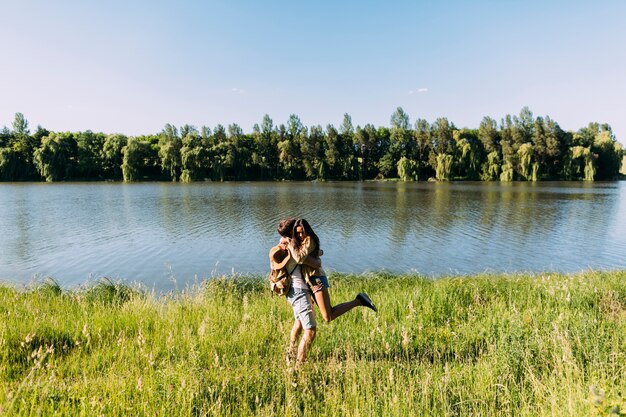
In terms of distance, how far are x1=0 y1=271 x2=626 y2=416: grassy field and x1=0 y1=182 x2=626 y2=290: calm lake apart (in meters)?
5.07

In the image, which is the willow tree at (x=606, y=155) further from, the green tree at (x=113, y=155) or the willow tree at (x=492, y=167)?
the green tree at (x=113, y=155)

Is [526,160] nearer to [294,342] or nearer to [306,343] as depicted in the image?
[294,342]

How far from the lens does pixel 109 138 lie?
92.2 m

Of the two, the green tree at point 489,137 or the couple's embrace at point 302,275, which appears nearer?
the couple's embrace at point 302,275

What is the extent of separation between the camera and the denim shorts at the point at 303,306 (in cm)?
505

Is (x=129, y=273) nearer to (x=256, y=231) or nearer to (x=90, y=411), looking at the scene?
(x=256, y=231)

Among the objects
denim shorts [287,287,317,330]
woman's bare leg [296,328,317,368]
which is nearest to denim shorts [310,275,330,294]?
denim shorts [287,287,317,330]

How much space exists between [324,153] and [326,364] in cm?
10427

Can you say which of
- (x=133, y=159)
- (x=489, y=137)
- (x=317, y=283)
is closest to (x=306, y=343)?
(x=317, y=283)

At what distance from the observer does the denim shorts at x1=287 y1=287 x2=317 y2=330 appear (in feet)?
16.6

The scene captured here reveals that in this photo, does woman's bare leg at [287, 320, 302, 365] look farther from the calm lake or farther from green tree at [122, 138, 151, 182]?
green tree at [122, 138, 151, 182]

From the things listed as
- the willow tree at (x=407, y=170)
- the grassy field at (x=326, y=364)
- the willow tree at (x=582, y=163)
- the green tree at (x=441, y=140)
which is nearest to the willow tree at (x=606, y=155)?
the willow tree at (x=582, y=163)

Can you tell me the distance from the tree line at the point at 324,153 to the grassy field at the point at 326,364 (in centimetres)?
8921

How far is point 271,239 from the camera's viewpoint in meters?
23.6
